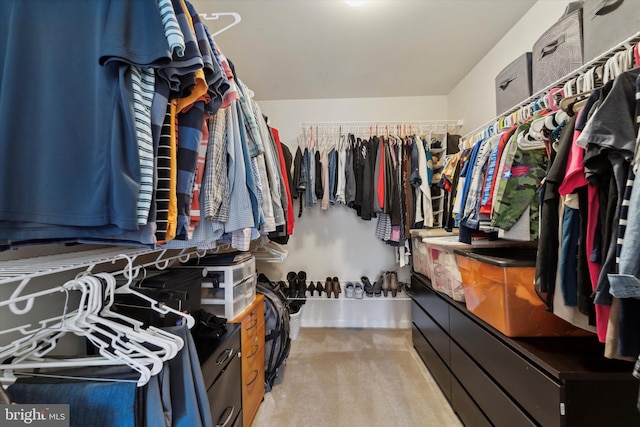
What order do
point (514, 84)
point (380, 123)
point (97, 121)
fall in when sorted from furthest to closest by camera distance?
1. point (380, 123)
2. point (514, 84)
3. point (97, 121)

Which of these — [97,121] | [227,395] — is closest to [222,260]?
[227,395]

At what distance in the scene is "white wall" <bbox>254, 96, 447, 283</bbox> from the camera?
289 cm

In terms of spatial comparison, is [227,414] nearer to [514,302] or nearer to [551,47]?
[514,302]

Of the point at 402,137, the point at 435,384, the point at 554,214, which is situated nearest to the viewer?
the point at 554,214

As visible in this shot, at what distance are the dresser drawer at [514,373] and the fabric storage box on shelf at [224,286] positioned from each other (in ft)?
3.97

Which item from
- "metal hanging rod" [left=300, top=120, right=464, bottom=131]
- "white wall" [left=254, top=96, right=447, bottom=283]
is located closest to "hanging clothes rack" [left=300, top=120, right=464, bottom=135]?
"metal hanging rod" [left=300, top=120, right=464, bottom=131]

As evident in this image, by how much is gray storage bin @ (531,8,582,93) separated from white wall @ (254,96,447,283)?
1489 mm

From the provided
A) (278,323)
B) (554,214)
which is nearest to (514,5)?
(554,214)

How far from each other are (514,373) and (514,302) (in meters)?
0.27

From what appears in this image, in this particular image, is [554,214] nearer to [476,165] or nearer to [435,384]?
[476,165]

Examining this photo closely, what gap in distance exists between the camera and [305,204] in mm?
2670

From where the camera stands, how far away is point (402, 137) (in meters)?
2.58

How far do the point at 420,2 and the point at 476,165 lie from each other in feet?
3.45

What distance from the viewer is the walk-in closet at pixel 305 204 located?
1.91 feet
